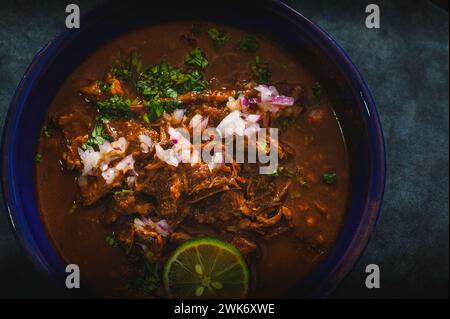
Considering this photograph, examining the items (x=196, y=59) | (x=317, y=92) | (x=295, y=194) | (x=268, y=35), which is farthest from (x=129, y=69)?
(x=295, y=194)

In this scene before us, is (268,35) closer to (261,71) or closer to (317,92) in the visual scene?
(261,71)

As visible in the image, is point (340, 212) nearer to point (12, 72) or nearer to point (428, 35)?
point (428, 35)

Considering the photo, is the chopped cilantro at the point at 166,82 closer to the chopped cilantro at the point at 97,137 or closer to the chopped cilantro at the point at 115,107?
the chopped cilantro at the point at 115,107

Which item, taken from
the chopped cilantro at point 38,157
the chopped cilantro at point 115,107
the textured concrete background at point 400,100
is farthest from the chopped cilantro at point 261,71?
the chopped cilantro at point 38,157

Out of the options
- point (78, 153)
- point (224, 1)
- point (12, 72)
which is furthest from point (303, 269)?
point (12, 72)

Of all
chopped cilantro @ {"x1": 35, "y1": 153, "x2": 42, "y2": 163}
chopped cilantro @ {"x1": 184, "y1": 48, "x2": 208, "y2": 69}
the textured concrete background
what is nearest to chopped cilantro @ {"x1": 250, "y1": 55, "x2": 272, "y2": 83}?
chopped cilantro @ {"x1": 184, "y1": 48, "x2": 208, "y2": 69}

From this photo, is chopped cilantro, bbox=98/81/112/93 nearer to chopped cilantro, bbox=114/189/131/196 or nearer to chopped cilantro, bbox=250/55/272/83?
chopped cilantro, bbox=114/189/131/196
